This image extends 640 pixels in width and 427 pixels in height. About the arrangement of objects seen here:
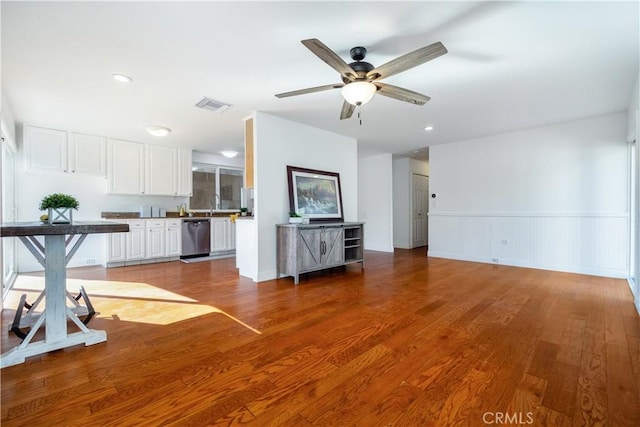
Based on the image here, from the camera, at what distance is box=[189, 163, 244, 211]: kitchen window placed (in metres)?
6.84

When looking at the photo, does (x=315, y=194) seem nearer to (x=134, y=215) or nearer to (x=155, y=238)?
(x=155, y=238)

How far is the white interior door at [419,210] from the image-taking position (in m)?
7.73

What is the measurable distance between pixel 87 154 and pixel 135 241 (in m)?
1.77

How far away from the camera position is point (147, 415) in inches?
55.1

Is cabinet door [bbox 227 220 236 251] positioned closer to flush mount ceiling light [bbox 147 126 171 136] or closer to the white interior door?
flush mount ceiling light [bbox 147 126 171 136]

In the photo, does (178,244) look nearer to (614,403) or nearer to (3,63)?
(3,63)

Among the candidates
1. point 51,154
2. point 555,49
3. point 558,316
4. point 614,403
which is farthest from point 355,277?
point 51,154

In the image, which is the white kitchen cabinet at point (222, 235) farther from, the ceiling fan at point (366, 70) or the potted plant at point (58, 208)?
the ceiling fan at point (366, 70)

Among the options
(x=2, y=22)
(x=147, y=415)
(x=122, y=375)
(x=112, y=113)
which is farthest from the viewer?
(x=112, y=113)

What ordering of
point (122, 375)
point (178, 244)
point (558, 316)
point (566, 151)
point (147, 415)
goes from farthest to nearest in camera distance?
A: 1. point (178, 244)
2. point (566, 151)
3. point (558, 316)
4. point (122, 375)
5. point (147, 415)

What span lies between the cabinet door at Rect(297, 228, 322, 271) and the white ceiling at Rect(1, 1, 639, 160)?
177 centimetres

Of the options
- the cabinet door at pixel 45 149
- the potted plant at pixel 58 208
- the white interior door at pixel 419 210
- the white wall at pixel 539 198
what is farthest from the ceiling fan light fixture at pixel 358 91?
the white interior door at pixel 419 210

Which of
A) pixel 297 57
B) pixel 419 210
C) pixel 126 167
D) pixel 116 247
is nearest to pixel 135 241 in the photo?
pixel 116 247

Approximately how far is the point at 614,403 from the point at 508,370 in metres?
0.47
